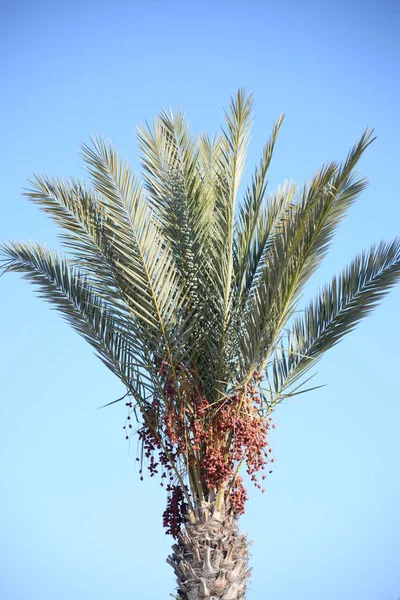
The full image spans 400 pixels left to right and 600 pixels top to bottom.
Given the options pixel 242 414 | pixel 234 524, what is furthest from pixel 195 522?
pixel 242 414

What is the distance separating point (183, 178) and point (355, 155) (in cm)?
197

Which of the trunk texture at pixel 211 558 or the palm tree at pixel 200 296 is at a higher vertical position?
the palm tree at pixel 200 296

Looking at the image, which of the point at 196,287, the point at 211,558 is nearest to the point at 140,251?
the point at 196,287

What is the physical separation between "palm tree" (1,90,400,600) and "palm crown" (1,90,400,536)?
0.01m

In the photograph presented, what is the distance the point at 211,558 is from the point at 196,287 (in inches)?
104

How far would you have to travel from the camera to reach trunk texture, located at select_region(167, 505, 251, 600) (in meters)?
7.31

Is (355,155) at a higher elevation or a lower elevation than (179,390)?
higher

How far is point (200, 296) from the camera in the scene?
312 inches

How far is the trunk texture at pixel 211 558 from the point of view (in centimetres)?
731

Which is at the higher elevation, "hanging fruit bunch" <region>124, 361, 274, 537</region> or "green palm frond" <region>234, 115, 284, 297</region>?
"green palm frond" <region>234, 115, 284, 297</region>

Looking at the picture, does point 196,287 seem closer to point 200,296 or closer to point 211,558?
point 200,296

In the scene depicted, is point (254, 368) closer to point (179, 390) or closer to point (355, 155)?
point (179, 390)

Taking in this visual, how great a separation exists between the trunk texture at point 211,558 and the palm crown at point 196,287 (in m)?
0.21

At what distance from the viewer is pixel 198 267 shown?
801 centimetres
